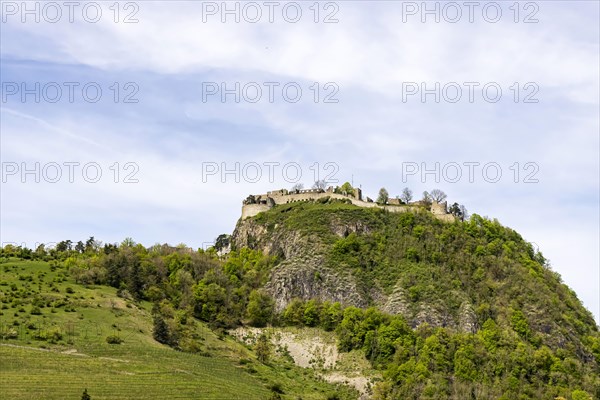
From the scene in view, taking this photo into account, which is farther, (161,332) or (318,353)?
(318,353)

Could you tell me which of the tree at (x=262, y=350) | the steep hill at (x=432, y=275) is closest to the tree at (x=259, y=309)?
the steep hill at (x=432, y=275)

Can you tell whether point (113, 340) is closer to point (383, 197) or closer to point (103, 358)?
point (103, 358)

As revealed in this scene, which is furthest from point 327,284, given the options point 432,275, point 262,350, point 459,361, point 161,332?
point 161,332

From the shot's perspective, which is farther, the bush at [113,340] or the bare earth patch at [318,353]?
the bare earth patch at [318,353]

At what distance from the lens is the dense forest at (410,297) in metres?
144

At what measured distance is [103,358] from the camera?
385 feet

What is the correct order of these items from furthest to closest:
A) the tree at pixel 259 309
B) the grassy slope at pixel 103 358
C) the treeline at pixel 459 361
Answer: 1. the tree at pixel 259 309
2. the treeline at pixel 459 361
3. the grassy slope at pixel 103 358

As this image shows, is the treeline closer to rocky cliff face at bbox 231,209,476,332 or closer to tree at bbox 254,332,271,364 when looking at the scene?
rocky cliff face at bbox 231,209,476,332

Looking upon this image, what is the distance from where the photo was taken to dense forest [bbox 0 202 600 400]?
144m

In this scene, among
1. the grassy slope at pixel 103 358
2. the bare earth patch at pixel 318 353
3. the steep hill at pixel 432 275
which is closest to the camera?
the grassy slope at pixel 103 358

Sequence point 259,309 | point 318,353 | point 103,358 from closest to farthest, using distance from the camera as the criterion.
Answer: point 103,358 < point 318,353 < point 259,309

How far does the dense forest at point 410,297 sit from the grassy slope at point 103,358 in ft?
16.8

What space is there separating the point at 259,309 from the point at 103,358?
1990 inches

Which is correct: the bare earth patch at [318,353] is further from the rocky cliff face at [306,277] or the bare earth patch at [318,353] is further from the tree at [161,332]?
the tree at [161,332]
